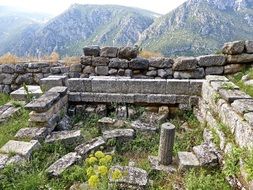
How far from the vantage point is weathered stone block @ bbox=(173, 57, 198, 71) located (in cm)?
997

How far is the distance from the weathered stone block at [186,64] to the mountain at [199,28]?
4057 inches

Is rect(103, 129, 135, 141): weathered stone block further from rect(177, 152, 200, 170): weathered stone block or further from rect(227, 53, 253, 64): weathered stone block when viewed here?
rect(227, 53, 253, 64): weathered stone block

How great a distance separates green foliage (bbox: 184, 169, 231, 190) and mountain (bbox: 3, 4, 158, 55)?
442 ft

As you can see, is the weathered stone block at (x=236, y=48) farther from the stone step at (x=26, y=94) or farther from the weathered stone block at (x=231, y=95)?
the stone step at (x=26, y=94)

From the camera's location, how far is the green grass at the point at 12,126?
21.6 ft

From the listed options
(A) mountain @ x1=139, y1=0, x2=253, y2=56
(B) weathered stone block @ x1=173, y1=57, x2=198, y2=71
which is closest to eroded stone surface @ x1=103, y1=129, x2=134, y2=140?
(B) weathered stone block @ x1=173, y1=57, x2=198, y2=71

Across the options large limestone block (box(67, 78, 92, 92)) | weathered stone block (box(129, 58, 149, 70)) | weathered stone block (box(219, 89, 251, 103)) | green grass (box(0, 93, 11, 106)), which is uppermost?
weathered stone block (box(219, 89, 251, 103))

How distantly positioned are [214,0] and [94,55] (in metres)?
156

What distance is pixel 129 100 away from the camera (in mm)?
8086

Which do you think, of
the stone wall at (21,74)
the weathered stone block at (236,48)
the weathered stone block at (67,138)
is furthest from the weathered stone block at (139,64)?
the weathered stone block at (67,138)

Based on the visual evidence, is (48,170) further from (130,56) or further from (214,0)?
(214,0)

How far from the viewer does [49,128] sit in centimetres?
693

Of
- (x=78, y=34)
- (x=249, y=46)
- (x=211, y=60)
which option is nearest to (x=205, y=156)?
(x=211, y=60)

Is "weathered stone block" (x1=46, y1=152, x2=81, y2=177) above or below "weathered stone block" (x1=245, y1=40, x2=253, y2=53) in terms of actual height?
below
